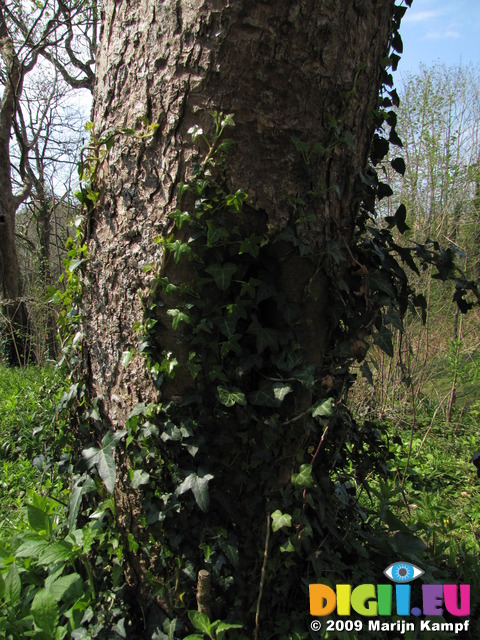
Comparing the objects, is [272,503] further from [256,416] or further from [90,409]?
[90,409]

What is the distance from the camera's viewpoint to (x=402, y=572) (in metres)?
1.72

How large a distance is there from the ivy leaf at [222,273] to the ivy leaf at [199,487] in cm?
60

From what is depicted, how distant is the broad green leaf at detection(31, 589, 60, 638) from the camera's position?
134 centimetres

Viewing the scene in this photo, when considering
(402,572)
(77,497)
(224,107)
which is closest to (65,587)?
(77,497)

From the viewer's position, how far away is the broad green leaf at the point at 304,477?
139 centimetres

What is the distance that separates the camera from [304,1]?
1321mm

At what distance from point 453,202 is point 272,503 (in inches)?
166

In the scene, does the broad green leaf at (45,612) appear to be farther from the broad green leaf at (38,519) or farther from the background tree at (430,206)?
the background tree at (430,206)

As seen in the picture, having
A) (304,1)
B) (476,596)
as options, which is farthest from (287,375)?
(476,596)

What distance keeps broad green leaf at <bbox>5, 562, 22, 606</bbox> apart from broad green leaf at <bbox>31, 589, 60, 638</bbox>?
0.10m

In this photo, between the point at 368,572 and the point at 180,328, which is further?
the point at 368,572

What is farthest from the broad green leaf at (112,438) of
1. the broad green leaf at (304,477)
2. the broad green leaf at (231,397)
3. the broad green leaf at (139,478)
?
the broad green leaf at (304,477)

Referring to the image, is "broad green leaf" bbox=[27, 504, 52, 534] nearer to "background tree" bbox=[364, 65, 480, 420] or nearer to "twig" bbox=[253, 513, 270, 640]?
"twig" bbox=[253, 513, 270, 640]

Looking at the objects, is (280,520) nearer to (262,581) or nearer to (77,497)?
(262,581)
